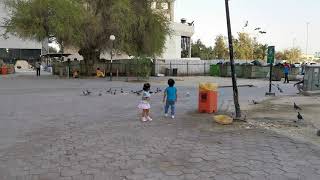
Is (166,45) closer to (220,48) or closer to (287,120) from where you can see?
(220,48)

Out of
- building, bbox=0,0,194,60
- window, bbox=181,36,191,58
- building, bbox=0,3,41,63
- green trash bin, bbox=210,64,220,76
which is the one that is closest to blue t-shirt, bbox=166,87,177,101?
building, bbox=0,0,194,60

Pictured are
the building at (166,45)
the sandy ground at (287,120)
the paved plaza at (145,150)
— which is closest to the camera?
the paved plaza at (145,150)

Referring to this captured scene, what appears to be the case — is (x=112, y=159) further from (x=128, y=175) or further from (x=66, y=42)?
(x=66, y=42)

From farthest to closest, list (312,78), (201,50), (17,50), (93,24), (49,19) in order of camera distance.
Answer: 1. (17,50)
2. (201,50)
3. (93,24)
4. (49,19)
5. (312,78)

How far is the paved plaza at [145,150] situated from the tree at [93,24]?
25.2m

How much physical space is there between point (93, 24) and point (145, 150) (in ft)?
104

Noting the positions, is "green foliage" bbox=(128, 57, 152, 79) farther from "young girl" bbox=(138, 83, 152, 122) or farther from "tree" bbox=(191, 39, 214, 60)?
"tree" bbox=(191, 39, 214, 60)

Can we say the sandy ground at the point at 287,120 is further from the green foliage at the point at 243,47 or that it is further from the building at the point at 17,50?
the building at the point at 17,50

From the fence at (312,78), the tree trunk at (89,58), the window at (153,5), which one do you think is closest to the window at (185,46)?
the window at (153,5)

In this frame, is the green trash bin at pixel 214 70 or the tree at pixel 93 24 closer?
the tree at pixel 93 24

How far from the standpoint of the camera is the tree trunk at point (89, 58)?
42434 mm

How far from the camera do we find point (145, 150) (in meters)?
8.55

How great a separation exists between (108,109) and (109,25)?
2527cm

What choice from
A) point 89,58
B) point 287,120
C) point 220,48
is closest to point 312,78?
point 287,120
